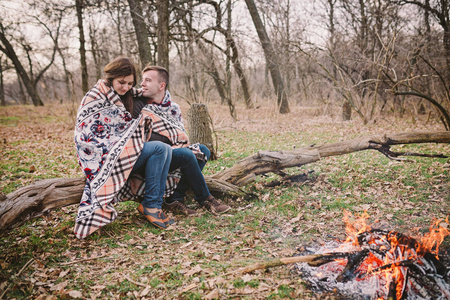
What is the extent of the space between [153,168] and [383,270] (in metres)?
Answer: 2.30

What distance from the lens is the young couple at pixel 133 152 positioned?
9.39ft

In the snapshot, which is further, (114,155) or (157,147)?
(157,147)

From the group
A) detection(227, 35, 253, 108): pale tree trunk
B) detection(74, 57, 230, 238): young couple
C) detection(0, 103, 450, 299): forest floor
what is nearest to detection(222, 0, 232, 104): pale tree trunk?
detection(227, 35, 253, 108): pale tree trunk

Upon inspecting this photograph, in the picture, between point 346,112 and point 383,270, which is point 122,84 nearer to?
point 383,270

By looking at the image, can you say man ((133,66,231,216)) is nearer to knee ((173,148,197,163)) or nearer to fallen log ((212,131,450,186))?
knee ((173,148,197,163))

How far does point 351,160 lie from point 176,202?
3.56 metres

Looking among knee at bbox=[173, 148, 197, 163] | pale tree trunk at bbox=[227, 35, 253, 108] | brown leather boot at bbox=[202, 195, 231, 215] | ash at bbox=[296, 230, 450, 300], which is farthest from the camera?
pale tree trunk at bbox=[227, 35, 253, 108]

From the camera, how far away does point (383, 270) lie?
2086 mm

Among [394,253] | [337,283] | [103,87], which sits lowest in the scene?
[337,283]

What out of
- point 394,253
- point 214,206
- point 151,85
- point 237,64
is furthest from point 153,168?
point 237,64

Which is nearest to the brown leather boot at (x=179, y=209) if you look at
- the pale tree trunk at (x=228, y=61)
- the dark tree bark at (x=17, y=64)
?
the pale tree trunk at (x=228, y=61)

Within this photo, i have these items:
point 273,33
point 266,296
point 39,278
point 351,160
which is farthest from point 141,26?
point 266,296

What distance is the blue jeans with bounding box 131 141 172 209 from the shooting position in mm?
3082

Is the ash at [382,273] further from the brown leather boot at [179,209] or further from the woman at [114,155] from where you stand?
the woman at [114,155]
